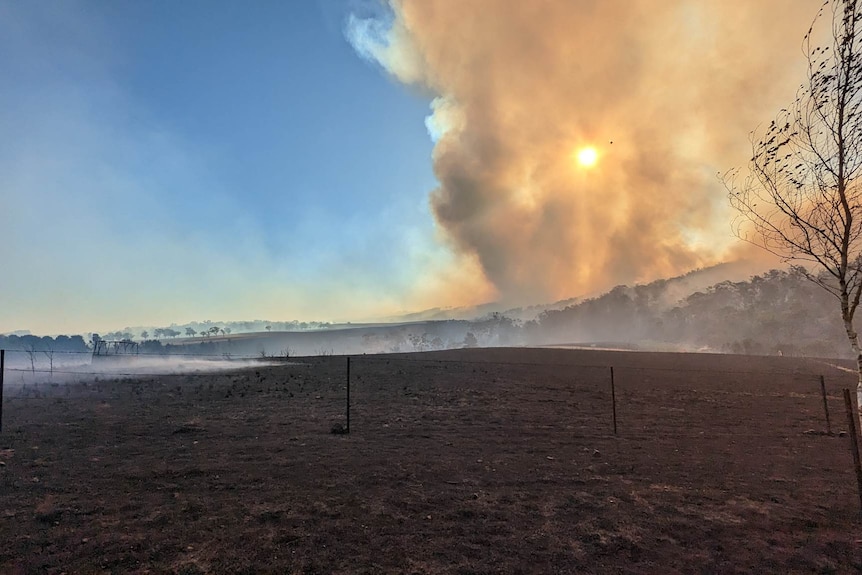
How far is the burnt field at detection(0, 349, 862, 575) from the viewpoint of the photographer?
554cm

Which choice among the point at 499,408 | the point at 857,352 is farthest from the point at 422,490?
the point at 499,408

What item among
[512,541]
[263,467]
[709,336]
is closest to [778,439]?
[512,541]

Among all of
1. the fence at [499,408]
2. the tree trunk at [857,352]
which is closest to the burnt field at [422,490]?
the fence at [499,408]

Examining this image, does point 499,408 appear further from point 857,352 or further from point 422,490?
point 857,352

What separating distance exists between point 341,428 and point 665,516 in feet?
30.7

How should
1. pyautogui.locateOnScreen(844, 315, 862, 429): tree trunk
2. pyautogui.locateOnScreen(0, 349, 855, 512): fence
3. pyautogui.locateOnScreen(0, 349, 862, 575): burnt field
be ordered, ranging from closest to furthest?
1. pyautogui.locateOnScreen(0, 349, 862, 575): burnt field
2. pyautogui.locateOnScreen(844, 315, 862, 429): tree trunk
3. pyautogui.locateOnScreen(0, 349, 855, 512): fence

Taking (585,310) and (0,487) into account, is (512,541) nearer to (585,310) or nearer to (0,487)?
(0,487)

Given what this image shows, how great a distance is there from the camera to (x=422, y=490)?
8062mm

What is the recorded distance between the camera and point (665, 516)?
22.8ft

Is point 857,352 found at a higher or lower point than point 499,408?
higher

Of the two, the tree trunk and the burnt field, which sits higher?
the tree trunk

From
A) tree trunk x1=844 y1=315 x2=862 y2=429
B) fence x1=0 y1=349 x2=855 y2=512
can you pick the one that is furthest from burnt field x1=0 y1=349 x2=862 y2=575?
tree trunk x1=844 y1=315 x2=862 y2=429

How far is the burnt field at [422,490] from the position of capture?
18.2ft

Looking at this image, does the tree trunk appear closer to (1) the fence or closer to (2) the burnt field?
(2) the burnt field
